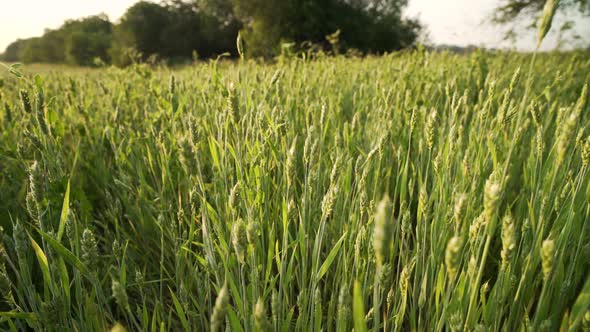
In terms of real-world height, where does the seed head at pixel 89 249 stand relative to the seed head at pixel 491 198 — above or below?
below

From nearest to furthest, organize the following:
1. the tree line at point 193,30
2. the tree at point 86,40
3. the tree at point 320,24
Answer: the tree at point 320,24, the tree line at point 193,30, the tree at point 86,40

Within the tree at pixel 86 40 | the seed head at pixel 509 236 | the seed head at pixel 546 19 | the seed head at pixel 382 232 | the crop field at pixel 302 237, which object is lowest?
the crop field at pixel 302 237

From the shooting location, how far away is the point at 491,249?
4.17ft

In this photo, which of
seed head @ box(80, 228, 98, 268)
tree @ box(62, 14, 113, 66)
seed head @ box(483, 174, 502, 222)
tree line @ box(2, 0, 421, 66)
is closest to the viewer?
seed head @ box(483, 174, 502, 222)

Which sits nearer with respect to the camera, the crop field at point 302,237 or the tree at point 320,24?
the crop field at point 302,237

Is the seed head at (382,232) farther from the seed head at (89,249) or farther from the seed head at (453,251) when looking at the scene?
the seed head at (89,249)

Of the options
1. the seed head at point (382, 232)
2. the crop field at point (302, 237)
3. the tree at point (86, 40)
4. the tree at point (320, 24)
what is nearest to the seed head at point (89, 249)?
the crop field at point (302, 237)

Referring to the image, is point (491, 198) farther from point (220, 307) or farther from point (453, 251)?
point (220, 307)

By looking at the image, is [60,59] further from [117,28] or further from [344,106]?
[344,106]

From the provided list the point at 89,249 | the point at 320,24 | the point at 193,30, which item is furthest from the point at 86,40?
the point at 89,249

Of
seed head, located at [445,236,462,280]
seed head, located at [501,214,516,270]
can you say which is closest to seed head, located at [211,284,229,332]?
seed head, located at [445,236,462,280]

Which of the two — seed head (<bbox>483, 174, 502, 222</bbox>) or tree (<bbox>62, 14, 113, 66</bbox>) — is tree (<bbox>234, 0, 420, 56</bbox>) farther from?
seed head (<bbox>483, 174, 502, 222</bbox>)

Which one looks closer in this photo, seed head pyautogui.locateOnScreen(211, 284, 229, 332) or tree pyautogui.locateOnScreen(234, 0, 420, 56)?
seed head pyautogui.locateOnScreen(211, 284, 229, 332)

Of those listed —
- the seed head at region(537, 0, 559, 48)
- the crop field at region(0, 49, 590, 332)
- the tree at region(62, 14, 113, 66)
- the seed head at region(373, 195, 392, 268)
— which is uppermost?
the tree at region(62, 14, 113, 66)
